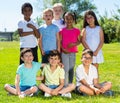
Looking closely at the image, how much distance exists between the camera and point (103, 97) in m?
8.42

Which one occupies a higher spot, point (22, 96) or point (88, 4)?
point (88, 4)

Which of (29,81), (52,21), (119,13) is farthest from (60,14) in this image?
(119,13)

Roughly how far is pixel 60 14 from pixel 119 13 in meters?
45.3

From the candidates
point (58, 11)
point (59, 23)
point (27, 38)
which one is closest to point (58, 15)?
point (58, 11)

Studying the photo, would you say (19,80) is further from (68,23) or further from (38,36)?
(68,23)

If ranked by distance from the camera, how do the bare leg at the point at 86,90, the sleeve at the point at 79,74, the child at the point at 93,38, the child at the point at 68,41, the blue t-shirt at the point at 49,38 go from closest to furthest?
1. the bare leg at the point at 86,90
2. the sleeve at the point at 79,74
3. the blue t-shirt at the point at 49,38
4. the child at the point at 68,41
5. the child at the point at 93,38

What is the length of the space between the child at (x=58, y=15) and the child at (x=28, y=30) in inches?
20.5

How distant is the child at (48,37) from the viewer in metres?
8.93

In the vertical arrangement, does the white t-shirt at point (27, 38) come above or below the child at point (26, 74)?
above

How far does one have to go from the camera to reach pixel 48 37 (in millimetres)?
9000

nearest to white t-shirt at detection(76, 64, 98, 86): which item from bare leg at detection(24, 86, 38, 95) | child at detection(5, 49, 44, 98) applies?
child at detection(5, 49, 44, 98)

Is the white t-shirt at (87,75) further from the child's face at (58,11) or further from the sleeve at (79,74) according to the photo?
the child's face at (58,11)

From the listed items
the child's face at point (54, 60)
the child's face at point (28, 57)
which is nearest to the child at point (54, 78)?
the child's face at point (54, 60)

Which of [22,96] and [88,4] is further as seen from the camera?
[88,4]
